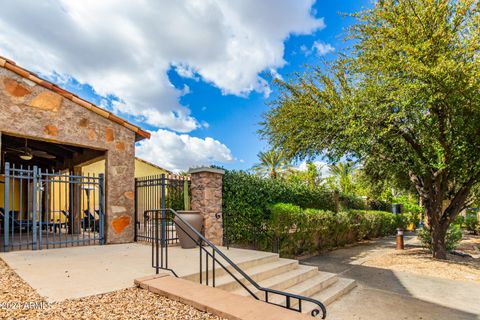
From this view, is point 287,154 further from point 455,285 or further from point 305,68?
point 455,285

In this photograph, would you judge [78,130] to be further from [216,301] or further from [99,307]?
[216,301]

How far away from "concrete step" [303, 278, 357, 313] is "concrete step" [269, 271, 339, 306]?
0.08 meters

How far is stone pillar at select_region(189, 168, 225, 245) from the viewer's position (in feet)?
26.5

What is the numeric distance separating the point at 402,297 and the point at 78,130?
27.7 ft

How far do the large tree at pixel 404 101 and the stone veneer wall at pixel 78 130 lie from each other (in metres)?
5.31

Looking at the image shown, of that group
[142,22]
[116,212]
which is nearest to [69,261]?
[116,212]

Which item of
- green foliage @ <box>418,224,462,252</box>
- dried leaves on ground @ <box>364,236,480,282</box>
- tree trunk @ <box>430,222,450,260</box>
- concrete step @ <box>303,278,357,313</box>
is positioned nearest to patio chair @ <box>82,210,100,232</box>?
concrete step @ <box>303,278,357,313</box>

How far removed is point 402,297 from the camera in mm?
6176

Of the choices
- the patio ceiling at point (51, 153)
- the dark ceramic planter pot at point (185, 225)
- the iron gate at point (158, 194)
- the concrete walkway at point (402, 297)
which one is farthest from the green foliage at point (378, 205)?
the patio ceiling at point (51, 153)

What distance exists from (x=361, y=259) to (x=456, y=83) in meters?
6.10

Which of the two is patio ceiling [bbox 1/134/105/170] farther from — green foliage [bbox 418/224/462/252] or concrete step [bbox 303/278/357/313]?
green foliage [bbox 418/224/462/252]

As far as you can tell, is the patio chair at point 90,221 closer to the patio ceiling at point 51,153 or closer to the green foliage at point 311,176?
the patio ceiling at point 51,153

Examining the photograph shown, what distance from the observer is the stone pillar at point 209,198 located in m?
8.07

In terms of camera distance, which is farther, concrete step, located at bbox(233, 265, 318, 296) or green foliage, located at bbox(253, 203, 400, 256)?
green foliage, located at bbox(253, 203, 400, 256)
